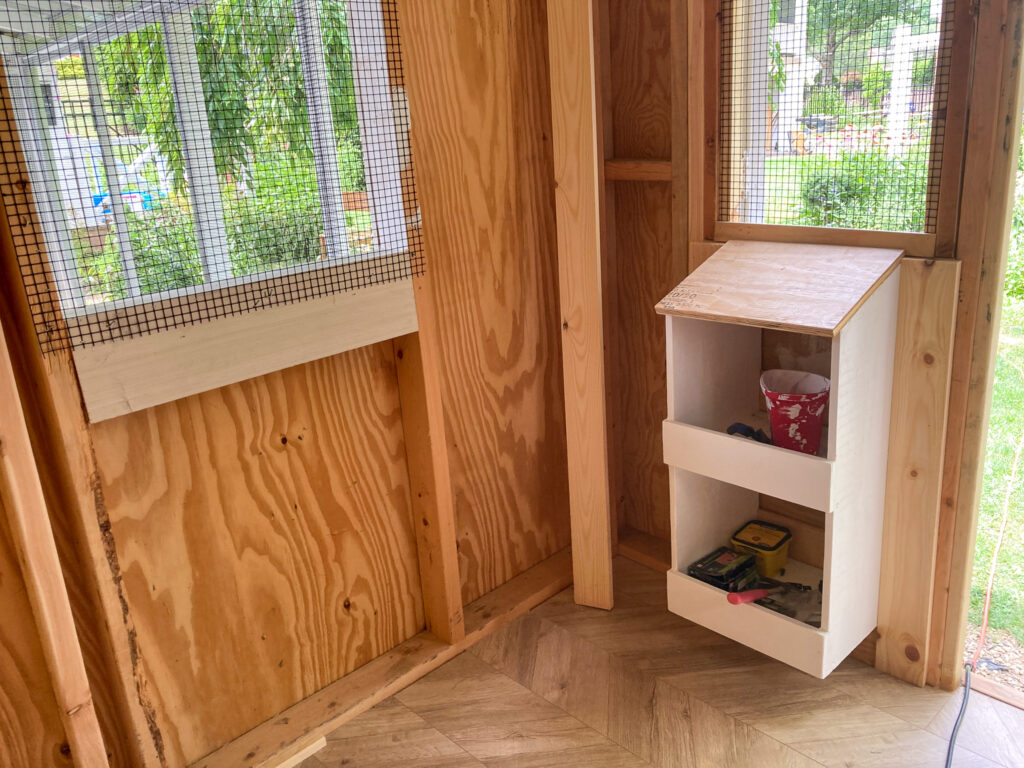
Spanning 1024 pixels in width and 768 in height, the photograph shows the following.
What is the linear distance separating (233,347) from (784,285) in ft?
3.27

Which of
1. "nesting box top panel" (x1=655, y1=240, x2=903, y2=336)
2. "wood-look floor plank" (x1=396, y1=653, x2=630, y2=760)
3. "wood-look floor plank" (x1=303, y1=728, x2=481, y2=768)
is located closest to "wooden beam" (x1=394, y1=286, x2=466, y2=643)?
"wood-look floor plank" (x1=396, y1=653, x2=630, y2=760)

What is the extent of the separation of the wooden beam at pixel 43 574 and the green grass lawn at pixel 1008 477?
1.86 m

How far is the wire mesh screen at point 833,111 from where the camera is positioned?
1.52 meters

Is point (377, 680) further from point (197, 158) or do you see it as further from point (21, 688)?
point (197, 158)

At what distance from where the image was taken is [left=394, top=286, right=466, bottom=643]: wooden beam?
1798 millimetres

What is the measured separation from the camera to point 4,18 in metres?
1.17

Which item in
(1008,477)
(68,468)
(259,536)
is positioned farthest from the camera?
(1008,477)

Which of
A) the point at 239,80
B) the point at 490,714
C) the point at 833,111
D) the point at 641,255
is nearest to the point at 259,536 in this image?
the point at 490,714

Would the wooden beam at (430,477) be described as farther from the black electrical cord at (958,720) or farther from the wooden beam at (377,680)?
the black electrical cord at (958,720)

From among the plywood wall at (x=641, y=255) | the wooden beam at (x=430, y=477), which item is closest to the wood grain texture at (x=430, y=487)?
the wooden beam at (x=430, y=477)

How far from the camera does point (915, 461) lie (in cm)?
166

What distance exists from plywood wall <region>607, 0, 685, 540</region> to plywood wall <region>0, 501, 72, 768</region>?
4.51 feet

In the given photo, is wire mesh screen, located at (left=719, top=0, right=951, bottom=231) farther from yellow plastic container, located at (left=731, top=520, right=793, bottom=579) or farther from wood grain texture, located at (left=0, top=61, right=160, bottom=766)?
wood grain texture, located at (left=0, top=61, right=160, bottom=766)

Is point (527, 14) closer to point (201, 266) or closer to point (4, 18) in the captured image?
point (201, 266)
